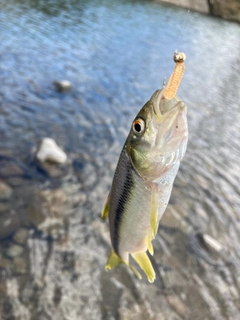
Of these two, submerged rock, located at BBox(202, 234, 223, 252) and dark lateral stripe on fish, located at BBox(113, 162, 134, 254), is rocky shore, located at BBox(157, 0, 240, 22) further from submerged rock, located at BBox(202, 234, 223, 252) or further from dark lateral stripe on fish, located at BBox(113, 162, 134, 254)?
dark lateral stripe on fish, located at BBox(113, 162, 134, 254)

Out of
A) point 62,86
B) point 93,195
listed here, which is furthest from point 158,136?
point 62,86

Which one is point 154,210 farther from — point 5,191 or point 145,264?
point 5,191

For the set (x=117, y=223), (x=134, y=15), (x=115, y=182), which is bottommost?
(x=134, y=15)

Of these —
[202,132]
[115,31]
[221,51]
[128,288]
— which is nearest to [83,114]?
[202,132]

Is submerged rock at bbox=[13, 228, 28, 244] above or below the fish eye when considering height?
below

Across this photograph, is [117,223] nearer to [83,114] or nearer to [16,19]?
[83,114]

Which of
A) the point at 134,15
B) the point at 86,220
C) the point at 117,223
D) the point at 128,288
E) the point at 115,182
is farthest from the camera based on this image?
the point at 134,15

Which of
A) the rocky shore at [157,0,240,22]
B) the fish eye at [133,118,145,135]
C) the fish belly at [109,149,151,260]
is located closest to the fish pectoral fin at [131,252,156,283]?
the fish belly at [109,149,151,260]
